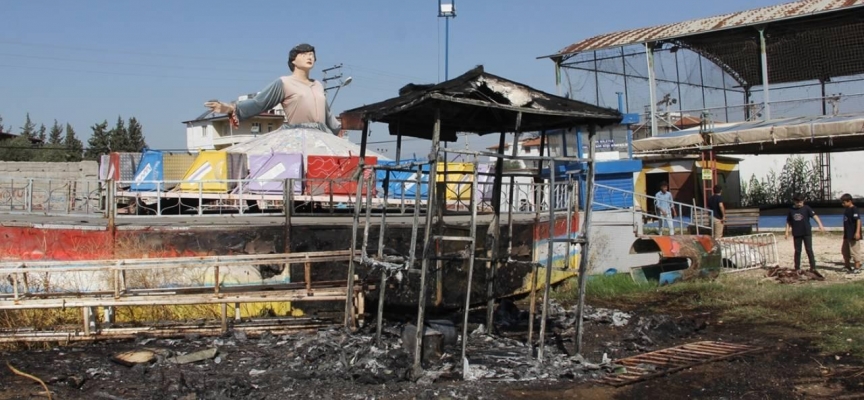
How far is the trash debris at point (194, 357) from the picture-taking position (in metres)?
8.47

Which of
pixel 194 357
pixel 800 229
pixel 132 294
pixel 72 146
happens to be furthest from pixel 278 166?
pixel 72 146

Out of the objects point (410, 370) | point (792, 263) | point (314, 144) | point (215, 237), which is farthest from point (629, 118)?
point (410, 370)

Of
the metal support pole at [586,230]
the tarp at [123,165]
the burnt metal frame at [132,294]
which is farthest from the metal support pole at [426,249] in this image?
the tarp at [123,165]

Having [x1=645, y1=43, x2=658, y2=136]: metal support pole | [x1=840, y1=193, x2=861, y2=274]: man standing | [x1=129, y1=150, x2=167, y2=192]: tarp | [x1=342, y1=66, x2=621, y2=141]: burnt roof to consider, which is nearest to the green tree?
[x1=129, y1=150, x2=167, y2=192]: tarp

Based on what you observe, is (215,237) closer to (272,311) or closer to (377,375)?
(272,311)

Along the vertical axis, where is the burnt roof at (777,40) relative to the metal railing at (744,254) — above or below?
above

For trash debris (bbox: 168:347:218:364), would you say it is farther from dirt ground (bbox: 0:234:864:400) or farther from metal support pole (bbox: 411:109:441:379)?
metal support pole (bbox: 411:109:441:379)

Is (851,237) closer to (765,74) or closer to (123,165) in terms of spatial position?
(765,74)

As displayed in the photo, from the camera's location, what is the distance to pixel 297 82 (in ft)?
75.0

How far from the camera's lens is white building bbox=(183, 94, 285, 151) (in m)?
68.1

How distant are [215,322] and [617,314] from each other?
228 inches

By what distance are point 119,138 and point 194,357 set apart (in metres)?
59.0

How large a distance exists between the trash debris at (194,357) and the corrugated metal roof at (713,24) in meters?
23.5

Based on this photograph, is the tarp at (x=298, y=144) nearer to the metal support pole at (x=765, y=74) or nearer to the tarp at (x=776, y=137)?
the tarp at (x=776, y=137)
